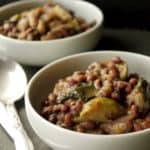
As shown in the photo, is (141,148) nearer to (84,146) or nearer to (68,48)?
(84,146)

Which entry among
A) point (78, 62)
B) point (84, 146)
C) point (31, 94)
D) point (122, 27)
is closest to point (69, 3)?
point (122, 27)

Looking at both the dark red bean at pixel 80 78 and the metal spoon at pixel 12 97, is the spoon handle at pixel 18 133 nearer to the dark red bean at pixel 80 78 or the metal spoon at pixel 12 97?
the metal spoon at pixel 12 97

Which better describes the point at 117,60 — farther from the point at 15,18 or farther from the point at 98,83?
the point at 15,18

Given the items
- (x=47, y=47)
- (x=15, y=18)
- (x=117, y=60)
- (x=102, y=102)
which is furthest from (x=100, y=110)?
(x=15, y=18)

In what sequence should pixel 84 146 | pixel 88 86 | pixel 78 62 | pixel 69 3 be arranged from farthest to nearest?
pixel 69 3 → pixel 78 62 → pixel 88 86 → pixel 84 146

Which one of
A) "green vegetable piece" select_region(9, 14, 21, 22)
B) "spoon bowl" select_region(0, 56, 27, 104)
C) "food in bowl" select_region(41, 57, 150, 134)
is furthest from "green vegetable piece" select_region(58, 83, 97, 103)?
"green vegetable piece" select_region(9, 14, 21, 22)

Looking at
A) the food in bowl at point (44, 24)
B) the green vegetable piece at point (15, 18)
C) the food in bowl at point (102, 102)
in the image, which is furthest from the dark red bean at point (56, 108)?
the green vegetable piece at point (15, 18)

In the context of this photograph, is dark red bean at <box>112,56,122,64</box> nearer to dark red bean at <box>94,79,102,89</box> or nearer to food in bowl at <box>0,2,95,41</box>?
dark red bean at <box>94,79,102,89</box>

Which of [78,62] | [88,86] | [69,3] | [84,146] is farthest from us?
[69,3]

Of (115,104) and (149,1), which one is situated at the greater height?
(115,104)

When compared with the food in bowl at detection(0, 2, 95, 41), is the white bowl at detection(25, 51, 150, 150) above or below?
above
